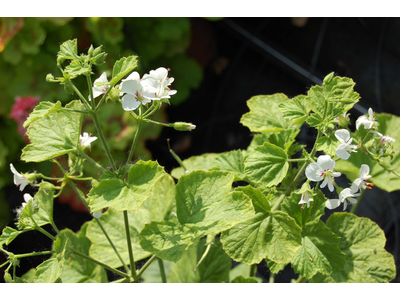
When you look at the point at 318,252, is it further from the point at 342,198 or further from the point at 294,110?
the point at 294,110

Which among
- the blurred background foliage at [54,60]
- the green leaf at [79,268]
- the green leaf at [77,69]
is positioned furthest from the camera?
the blurred background foliage at [54,60]

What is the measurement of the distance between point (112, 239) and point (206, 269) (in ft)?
1.04

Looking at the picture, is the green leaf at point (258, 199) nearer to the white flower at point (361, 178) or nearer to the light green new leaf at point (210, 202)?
the light green new leaf at point (210, 202)

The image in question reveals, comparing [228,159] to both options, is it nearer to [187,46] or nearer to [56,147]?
[56,147]

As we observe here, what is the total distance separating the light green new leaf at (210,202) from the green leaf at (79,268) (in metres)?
0.43

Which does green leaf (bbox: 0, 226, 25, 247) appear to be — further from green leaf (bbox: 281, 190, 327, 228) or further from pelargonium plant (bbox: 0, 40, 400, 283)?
green leaf (bbox: 281, 190, 327, 228)

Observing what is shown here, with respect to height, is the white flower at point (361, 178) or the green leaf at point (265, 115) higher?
the green leaf at point (265, 115)

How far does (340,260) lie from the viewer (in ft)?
2.73

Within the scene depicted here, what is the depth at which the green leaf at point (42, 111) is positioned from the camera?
0.64 meters

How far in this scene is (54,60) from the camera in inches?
83.8

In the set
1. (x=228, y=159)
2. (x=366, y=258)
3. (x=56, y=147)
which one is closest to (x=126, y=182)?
(x=56, y=147)

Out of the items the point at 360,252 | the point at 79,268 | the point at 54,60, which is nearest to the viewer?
the point at 360,252

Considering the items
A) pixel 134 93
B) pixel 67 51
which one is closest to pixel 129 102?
pixel 134 93

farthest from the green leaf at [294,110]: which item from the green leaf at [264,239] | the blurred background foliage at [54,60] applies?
the blurred background foliage at [54,60]
